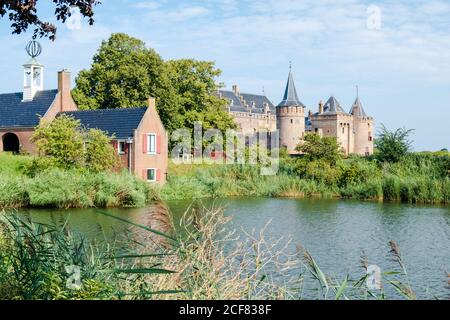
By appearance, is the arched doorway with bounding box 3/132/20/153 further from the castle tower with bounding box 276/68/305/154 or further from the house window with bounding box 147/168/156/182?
the castle tower with bounding box 276/68/305/154

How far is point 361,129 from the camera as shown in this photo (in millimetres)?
77062

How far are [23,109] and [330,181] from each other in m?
19.2

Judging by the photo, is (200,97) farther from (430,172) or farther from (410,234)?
(410,234)

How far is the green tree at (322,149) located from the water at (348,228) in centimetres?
579

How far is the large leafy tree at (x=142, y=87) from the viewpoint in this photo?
39594mm

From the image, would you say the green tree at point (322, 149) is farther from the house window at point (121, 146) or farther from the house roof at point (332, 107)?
the house roof at point (332, 107)

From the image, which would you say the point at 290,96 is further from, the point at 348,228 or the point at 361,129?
the point at 348,228

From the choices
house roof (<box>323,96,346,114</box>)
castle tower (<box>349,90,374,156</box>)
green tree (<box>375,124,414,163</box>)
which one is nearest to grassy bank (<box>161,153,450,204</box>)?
green tree (<box>375,124,414,163</box>)

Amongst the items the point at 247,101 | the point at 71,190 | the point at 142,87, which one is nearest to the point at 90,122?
the point at 142,87

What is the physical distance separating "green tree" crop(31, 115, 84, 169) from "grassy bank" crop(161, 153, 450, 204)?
482cm

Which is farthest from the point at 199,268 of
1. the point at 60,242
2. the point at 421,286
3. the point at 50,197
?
the point at 50,197

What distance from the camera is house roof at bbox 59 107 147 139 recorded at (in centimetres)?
3397

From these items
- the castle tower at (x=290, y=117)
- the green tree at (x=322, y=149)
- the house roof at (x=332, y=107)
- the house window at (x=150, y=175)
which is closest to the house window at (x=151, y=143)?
the house window at (x=150, y=175)

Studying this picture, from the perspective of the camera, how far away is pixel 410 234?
18.8 meters
